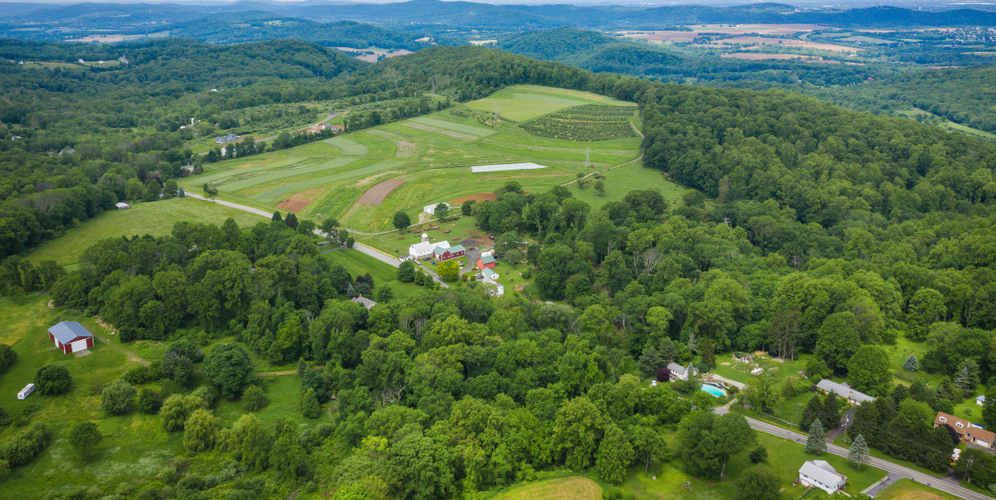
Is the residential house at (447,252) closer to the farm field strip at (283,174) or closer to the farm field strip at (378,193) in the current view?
the farm field strip at (378,193)

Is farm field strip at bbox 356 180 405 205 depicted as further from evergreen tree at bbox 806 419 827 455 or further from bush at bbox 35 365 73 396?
evergreen tree at bbox 806 419 827 455

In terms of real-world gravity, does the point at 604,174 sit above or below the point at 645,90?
below

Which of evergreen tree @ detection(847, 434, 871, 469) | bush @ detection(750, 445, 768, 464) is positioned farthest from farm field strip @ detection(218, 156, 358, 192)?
evergreen tree @ detection(847, 434, 871, 469)

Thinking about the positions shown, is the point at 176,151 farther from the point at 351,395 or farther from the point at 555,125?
the point at 351,395

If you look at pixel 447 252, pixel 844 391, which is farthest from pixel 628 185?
pixel 844 391

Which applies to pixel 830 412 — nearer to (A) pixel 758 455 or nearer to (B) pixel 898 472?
(B) pixel 898 472

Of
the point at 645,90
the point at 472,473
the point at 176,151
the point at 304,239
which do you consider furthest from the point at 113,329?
the point at 645,90

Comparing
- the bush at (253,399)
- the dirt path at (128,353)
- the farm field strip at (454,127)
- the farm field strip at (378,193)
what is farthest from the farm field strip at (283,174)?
the bush at (253,399)
